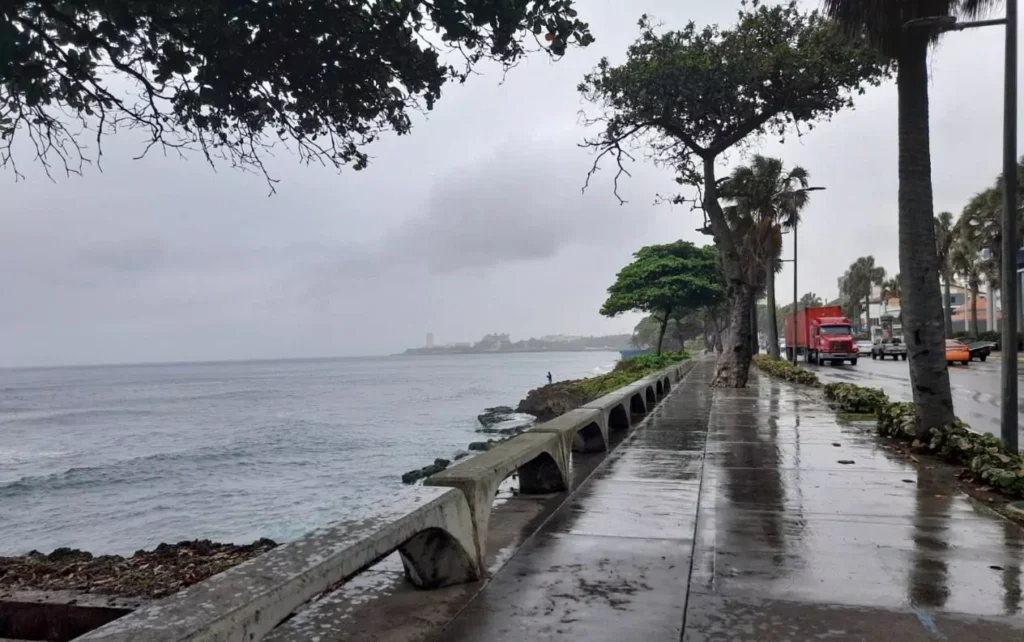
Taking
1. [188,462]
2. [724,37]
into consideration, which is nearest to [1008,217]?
[724,37]

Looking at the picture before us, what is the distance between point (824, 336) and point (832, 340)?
0.77m

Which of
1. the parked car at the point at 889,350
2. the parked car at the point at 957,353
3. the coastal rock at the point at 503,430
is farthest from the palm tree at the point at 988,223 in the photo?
the coastal rock at the point at 503,430

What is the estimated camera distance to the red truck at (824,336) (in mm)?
44562

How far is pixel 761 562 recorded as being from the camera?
5340mm

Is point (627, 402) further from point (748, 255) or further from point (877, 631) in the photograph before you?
point (748, 255)

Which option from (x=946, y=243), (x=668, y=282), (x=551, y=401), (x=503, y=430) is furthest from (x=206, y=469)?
(x=946, y=243)

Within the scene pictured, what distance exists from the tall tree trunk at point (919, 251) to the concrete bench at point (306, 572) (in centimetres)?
777

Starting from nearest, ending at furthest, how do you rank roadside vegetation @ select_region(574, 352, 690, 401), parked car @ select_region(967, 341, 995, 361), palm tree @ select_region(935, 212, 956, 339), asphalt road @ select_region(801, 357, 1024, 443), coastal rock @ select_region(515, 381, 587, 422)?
asphalt road @ select_region(801, 357, 1024, 443) < roadside vegetation @ select_region(574, 352, 690, 401) < coastal rock @ select_region(515, 381, 587, 422) < parked car @ select_region(967, 341, 995, 361) < palm tree @ select_region(935, 212, 956, 339)

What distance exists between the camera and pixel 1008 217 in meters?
9.84

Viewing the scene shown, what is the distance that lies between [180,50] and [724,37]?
17.8 m

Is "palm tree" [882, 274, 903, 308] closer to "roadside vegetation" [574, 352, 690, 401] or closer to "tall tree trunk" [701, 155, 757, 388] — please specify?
"roadside vegetation" [574, 352, 690, 401]

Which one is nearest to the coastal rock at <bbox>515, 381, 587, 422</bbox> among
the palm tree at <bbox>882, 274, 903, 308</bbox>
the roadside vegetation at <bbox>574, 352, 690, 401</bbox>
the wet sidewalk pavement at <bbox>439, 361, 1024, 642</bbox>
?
the roadside vegetation at <bbox>574, 352, 690, 401</bbox>

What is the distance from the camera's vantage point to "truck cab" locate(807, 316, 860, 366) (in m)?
44.4

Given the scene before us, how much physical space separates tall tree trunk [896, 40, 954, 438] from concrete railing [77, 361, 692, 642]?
5635mm
